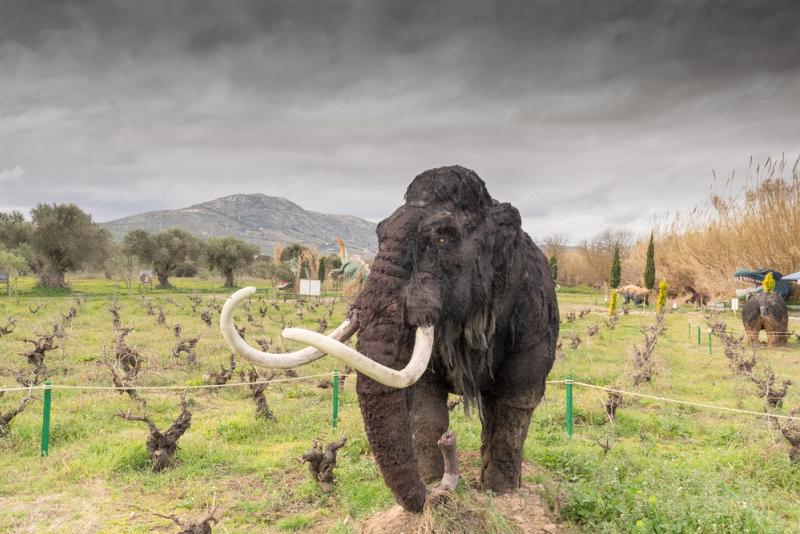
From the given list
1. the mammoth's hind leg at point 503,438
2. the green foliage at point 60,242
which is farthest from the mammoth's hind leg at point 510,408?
the green foliage at point 60,242

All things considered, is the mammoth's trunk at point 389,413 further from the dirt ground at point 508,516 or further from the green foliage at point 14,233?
the green foliage at point 14,233

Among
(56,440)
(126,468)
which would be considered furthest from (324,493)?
(56,440)

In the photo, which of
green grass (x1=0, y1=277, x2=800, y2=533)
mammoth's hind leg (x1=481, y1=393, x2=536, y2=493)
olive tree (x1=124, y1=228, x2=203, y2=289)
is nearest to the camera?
mammoth's hind leg (x1=481, y1=393, x2=536, y2=493)

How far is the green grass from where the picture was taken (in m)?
4.24

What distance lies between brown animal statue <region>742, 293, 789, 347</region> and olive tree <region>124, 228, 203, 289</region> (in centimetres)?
3783

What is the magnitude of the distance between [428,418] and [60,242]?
122 feet

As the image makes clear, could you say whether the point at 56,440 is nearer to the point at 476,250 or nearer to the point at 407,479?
the point at 407,479

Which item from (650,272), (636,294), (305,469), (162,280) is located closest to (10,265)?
(162,280)

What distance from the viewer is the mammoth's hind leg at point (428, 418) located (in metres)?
3.87

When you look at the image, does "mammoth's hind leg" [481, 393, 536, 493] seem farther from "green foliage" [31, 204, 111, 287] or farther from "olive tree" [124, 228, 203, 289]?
"olive tree" [124, 228, 203, 289]

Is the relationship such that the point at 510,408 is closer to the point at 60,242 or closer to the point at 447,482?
the point at 447,482

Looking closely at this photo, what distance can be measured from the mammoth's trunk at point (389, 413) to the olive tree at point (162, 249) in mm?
42624

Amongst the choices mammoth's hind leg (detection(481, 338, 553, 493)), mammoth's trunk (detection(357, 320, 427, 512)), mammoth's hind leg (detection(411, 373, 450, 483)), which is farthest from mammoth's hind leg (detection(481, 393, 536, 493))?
mammoth's trunk (detection(357, 320, 427, 512))

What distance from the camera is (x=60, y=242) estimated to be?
34156mm
